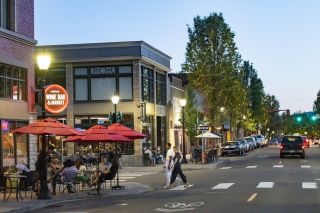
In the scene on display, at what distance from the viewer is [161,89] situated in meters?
53.5

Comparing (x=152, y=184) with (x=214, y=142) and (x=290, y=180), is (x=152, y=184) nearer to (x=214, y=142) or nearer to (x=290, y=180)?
(x=290, y=180)

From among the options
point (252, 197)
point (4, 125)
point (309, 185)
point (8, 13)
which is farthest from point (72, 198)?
point (309, 185)

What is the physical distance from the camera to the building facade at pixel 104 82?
4519cm

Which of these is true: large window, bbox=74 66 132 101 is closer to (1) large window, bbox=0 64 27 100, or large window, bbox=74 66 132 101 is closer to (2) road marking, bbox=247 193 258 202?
(1) large window, bbox=0 64 27 100

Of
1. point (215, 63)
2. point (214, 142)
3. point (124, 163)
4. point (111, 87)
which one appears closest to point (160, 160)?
point (124, 163)

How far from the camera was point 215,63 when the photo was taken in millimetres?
62719

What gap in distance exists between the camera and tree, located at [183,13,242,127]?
205 feet

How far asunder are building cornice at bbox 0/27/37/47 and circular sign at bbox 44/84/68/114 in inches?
108

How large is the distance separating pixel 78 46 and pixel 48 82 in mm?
3690

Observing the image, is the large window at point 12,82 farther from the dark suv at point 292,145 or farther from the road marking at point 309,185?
the dark suv at point 292,145

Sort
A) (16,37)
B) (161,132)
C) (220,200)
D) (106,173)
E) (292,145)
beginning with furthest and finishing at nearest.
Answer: (292,145) → (161,132) → (16,37) → (106,173) → (220,200)

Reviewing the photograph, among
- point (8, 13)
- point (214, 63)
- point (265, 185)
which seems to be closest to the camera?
point (265, 185)

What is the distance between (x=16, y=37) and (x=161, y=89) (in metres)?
28.7

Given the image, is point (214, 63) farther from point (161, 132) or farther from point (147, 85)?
point (147, 85)
